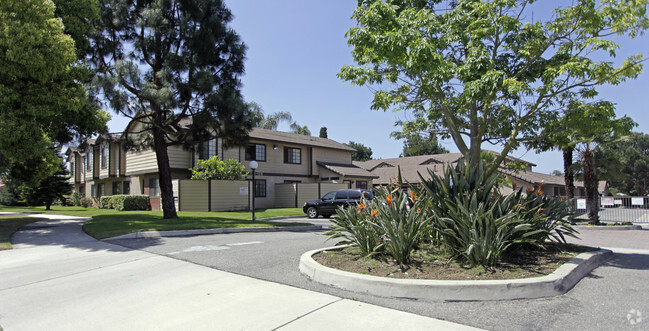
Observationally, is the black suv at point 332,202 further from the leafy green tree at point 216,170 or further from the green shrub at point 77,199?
the green shrub at point 77,199

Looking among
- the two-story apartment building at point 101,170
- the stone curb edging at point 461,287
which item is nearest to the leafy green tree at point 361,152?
the two-story apartment building at point 101,170

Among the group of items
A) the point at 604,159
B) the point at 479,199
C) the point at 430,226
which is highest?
the point at 604,159

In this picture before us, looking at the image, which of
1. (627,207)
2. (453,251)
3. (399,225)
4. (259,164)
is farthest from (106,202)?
(627,207)

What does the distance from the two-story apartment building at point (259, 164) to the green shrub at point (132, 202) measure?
531 millimetres

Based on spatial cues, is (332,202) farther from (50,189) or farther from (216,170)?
(50,189)

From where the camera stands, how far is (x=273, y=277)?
20.2 feet

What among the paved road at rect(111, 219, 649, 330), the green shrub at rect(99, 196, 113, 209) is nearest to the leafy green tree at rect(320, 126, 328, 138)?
the green shrub at rect(99, 196, 113, 209)

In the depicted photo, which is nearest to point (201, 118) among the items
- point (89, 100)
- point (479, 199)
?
point (89, 100)

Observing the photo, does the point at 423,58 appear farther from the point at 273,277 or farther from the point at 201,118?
the point at 201,118

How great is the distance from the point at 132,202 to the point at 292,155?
11651 mm

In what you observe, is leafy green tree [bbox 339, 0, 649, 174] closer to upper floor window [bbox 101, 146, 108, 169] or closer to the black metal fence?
the black metal fence

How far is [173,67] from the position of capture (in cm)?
1525

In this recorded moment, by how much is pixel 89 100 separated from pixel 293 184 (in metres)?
15.4

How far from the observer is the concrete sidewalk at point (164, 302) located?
422cm
